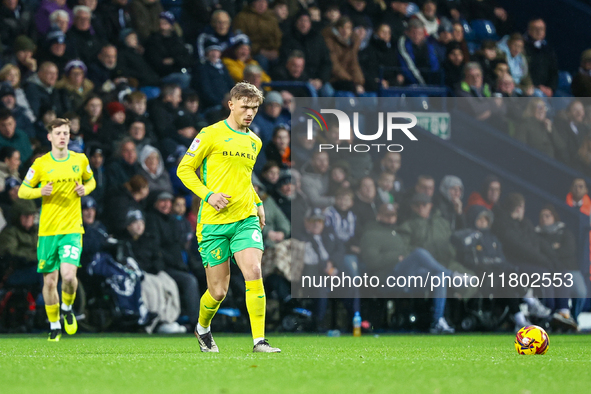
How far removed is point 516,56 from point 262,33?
477 cm

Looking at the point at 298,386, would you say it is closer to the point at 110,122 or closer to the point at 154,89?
the point at 110,122

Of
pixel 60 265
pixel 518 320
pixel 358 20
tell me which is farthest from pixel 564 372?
pixel 358 20

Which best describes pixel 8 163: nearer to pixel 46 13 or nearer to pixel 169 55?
pixel 46 13

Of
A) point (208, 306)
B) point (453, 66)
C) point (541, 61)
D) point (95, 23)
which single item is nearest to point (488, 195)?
point (453, 66)

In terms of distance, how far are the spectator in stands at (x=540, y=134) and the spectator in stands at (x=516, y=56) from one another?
91.9 inches

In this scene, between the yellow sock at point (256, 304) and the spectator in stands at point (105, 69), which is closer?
the yellow sock at point (256, 304)

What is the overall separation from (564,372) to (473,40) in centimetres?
1210

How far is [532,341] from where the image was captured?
25.5 ft

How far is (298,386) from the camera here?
5.12m

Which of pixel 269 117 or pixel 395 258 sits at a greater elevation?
pixel 269 117

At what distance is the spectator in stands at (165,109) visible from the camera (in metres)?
13.5

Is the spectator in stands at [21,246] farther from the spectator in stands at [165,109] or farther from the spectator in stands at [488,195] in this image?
the spectator in stands at [488,195]

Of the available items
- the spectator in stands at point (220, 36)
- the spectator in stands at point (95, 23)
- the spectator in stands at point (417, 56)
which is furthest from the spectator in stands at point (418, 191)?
the spectator in stands at point (95, 23)

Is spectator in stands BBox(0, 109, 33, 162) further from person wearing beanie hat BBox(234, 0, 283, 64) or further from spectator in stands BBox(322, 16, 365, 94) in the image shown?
spectator in stands BBox(322, 16, 365, 94)
